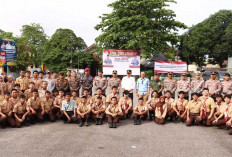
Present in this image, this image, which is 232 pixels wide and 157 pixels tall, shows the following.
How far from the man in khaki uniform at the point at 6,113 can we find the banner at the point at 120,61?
6.73 m

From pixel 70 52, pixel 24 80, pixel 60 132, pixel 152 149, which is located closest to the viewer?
pixel 152 149

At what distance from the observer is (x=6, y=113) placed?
6355mm

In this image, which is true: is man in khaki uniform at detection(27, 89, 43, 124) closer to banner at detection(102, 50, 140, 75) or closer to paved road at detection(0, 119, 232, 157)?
paved road at detection(0, 119, 232, 157)

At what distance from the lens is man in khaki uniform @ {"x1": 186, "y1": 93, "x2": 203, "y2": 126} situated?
6.54m

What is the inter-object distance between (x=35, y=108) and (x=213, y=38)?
30.0 m

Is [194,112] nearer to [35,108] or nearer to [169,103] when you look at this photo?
[169,103]


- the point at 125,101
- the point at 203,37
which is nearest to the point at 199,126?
the point at 125,101

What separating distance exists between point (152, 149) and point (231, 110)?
9.81ft

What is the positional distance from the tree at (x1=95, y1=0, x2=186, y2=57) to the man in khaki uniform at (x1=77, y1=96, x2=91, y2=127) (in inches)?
416

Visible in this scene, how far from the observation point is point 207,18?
112 feet

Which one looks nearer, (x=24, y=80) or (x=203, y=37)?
(x=24, y=80)

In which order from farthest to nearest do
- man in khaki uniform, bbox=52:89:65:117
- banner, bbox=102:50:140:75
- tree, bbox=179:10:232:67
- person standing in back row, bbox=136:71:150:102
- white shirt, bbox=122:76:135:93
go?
tree, bbox=179:10:232:67 → banner, bbox=102:50:140:75 → white shirt, bbox=122:76:135:93 → person standing in back row, bbox=136:71:150:102 → man in khaki uniform, bbox=52:89:65:117

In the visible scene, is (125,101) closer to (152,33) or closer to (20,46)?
(152,33)

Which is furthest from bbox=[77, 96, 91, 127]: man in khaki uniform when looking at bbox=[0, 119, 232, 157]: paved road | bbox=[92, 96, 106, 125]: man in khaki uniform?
bbox=[0, 119, 232, 157]: paved road
